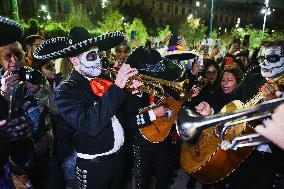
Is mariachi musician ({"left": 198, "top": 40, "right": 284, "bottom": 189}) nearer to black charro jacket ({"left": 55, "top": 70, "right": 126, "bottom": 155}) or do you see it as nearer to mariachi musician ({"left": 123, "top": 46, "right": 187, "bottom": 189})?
mariachi musician ({"left": 123, "top": 46, "right": 187, "bottom": 189})

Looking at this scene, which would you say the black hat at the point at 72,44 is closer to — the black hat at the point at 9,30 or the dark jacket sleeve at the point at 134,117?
the black hat at the point at 9,30

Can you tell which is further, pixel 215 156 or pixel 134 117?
pixel 134 117

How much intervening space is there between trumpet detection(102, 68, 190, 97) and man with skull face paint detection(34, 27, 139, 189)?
0.51 metres

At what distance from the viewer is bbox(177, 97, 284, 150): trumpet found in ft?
6.40

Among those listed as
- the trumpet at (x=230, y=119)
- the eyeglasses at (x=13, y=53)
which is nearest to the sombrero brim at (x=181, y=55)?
the eyeglasses at (x=13, y=53)

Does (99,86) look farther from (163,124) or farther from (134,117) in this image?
(163,124)

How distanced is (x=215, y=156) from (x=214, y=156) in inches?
0.5

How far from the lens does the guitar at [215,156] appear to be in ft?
12.8

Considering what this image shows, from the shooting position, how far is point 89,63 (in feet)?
11.8

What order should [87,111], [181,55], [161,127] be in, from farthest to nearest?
[181,55] < [161,127] < [87,111]

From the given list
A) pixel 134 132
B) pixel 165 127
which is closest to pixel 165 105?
pixel 165 127

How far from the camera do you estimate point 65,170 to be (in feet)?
16.0

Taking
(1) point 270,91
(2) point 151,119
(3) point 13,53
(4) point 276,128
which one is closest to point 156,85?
(2) point 151,119

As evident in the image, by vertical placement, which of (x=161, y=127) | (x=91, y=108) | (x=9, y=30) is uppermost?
(x=9, y=30)
